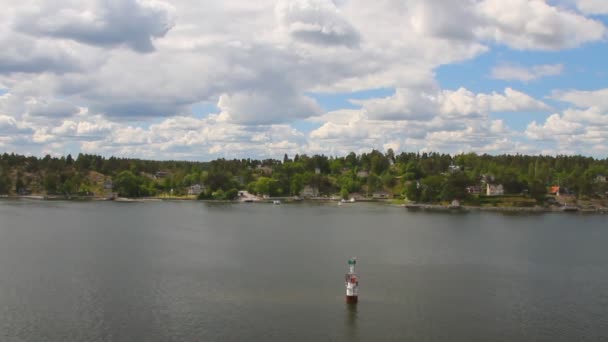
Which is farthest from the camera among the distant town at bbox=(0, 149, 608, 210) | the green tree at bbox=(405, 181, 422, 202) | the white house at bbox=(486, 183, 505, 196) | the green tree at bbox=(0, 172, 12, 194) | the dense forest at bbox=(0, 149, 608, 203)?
the green tree at bbox=(0, 172, 12, 194)

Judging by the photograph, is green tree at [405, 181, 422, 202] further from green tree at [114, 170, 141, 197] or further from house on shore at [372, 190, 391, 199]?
green tree at [114, 170, 141, 197]

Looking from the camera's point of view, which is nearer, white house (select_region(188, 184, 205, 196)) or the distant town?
the distant town

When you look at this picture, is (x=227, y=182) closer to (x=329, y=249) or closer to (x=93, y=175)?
(x=93, y=175)

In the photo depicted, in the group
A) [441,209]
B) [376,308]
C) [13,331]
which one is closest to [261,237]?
[376,308]

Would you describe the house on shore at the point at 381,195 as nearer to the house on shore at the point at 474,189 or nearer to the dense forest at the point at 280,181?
the dense forest at the point at 280,181

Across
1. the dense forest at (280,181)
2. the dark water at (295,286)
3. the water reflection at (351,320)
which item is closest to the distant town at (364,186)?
the dense forest at (280,181)

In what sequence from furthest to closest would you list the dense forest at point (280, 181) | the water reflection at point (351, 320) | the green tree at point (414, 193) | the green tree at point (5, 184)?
the green tree at point (5, 184)
the dense forest at point (280, 181)
the green tree at point (414, 193)
the water reflection at point (351, 320)

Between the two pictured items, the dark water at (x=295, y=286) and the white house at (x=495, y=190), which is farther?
the white house at (x=495, y=190)

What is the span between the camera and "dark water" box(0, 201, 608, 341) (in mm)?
28750

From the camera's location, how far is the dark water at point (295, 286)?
28750 mm

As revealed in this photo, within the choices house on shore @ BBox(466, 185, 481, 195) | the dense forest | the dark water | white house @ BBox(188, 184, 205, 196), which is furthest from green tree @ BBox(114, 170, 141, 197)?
house on shore @ BBox(466, 185, 481, 195)

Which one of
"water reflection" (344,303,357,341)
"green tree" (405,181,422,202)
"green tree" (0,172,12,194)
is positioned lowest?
"water reflection" (344,303,357,341)

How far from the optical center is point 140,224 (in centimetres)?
8362

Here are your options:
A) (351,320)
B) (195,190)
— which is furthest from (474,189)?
(351,320)
